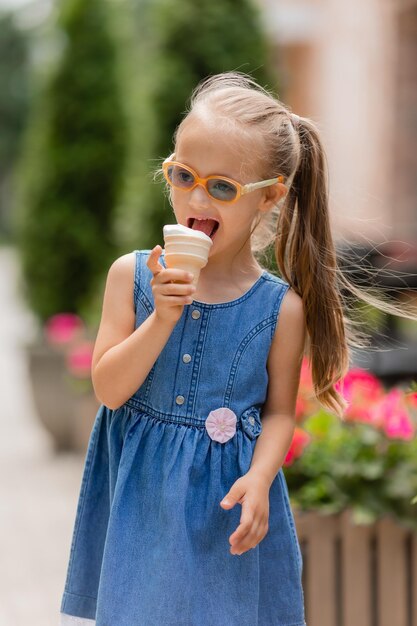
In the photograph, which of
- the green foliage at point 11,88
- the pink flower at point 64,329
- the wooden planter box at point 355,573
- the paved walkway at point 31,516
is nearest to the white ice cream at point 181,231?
the wooden planter box at point 355,573

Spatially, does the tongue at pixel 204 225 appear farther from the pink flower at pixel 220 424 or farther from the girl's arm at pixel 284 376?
the pink flower at pixel 220 424

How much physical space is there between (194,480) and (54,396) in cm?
538

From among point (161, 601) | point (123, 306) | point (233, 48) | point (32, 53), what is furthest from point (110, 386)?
point (32, 53)

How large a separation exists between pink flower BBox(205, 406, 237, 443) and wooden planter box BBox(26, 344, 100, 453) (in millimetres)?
5190

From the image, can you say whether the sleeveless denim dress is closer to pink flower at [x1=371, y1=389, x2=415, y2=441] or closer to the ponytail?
the ponytail

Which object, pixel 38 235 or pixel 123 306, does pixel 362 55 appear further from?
pixel 123 306

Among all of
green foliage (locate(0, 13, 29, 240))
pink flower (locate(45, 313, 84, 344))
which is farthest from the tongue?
green foliage (locate(0, 13, 29, 240))

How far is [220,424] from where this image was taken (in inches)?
80.0

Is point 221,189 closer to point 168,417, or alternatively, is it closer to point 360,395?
point 168,417

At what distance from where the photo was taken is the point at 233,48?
25.0 ft

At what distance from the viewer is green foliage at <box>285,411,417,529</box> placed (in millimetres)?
3088

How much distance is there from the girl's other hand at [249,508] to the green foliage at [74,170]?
6.10m

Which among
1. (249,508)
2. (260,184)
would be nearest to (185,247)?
(260,184)

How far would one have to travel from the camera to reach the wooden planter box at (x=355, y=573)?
3.04m
